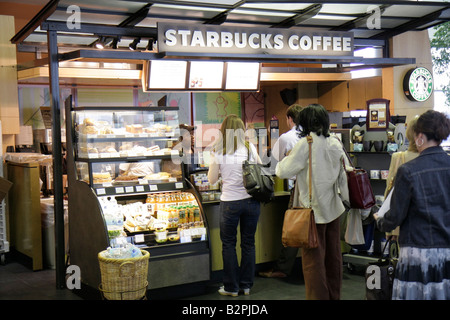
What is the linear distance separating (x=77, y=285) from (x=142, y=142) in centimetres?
157

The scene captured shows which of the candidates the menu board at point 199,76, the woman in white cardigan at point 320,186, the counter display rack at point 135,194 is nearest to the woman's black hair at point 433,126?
the woman in white cardigan at point 320,186

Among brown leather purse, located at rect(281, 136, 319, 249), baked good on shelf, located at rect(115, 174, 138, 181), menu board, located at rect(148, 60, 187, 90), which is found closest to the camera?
brown leather purse, located at rect(281, 136, 319, 249)

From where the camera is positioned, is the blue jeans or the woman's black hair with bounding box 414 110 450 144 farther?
the blue jeans

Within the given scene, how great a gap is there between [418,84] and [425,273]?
18.7 feet

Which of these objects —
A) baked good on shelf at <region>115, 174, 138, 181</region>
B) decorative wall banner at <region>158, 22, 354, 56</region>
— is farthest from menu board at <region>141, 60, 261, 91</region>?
baked good on shelf at <region>115, 174, 138, 181</region>

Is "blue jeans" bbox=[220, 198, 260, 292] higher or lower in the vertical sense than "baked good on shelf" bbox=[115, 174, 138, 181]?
lower

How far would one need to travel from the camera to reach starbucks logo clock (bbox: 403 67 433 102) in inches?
321

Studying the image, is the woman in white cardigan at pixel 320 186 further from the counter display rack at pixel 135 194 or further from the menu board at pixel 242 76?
the menu board at pixel 242 76

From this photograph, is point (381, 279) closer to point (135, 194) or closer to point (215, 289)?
point (215, 289)

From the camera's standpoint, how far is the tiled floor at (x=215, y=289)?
530 centimetres

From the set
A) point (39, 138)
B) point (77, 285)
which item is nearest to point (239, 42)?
point (77, 285)

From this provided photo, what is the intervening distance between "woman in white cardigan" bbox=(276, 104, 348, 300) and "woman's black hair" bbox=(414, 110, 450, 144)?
1.15 meters

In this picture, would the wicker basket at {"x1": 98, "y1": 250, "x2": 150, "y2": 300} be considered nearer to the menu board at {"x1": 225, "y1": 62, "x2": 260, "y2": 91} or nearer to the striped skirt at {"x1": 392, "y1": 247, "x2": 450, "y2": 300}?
the striped skirt at {"x1": 392, "y1": 247, "x2": 450, "y2": 300}
